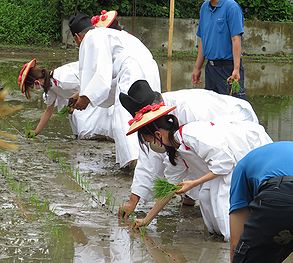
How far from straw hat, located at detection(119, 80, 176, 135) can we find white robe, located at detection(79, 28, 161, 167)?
1.64 m

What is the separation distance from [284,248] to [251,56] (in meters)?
16.2

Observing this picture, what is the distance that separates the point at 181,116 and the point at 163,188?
67 centimetres

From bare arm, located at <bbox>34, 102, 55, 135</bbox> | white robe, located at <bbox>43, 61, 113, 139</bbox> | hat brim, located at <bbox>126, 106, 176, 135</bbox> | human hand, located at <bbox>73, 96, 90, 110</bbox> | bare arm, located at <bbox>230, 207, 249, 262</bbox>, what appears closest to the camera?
bare arm, located at <bbox>230, 207, 249, 262</bbox>

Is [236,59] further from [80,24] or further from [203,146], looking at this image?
[203,146]

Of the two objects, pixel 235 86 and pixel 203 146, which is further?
pixel 235 86

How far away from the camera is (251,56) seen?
63.1 ft

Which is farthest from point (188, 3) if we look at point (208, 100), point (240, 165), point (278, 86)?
point (240, 165)

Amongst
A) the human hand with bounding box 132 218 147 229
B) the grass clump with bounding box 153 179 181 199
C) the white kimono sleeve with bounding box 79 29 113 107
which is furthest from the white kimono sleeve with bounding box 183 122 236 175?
the white kimono sleeve with bounding box 79 29 113 107

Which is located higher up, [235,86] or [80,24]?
[80,24]

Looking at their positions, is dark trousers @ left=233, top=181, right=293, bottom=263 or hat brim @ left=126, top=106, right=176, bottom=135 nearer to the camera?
dark trousers @ left=233, top=181, right=293, bottom=263

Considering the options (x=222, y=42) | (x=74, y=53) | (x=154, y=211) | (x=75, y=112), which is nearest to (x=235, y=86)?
(x=222, y=42)

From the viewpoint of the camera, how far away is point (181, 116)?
18.3 feet

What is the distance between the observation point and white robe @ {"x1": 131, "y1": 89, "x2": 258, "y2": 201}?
18.2 ft

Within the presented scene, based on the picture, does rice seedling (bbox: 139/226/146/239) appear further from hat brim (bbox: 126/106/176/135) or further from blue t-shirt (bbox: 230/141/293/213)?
blue t-shirt (bbox: 230/141/293/213)
